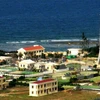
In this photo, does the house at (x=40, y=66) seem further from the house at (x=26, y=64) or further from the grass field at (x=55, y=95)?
the grass field at (x=55, y=95)

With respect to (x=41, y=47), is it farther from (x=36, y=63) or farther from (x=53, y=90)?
(x=53, y=90)

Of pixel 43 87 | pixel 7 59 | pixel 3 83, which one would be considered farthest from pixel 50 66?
pixel 43 87

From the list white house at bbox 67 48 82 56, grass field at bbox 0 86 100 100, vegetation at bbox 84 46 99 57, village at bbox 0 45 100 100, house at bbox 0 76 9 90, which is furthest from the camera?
white house at bbox 67 48 82 56

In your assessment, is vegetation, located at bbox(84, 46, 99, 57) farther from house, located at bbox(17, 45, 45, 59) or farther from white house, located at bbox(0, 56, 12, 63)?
white house, located at bbox(0, 56, 12, 63)

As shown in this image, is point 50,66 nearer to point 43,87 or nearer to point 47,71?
point 47,71

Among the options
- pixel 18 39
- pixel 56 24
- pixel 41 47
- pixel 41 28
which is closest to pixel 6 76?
pixel 41 47

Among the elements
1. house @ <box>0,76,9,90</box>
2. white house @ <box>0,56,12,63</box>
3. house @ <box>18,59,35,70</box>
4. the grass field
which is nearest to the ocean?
white house @ <box>0,56,12,63</box>

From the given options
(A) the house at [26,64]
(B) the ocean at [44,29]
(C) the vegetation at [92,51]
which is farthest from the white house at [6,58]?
(B) the ocean at [44,29]
